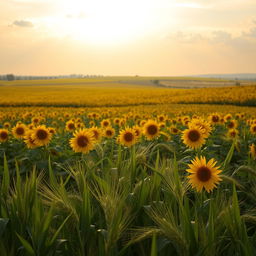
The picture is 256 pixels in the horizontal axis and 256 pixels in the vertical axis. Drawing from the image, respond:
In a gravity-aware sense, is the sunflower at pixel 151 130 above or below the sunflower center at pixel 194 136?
below

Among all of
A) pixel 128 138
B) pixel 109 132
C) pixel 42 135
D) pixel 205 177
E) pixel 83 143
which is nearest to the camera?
pixel 205 177

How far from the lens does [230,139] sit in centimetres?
477

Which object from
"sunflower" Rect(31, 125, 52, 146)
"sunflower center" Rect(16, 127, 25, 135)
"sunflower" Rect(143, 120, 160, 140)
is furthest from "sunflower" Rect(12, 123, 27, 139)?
"sunflower" Rect(143, 120, 160, 140)

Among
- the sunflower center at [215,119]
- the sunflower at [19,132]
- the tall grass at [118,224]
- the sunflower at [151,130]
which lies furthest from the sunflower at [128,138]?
the sunflower center at [215,119]

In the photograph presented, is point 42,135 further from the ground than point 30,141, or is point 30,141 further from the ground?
point 42,135

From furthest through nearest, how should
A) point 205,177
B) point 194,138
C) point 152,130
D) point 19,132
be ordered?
1. point 19,132
2. point 152,130
3. point 194,138
4. point 205,177

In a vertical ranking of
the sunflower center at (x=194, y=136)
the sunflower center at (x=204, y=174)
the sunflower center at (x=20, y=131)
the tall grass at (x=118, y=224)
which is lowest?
the tall grass at (x=118, y=224)

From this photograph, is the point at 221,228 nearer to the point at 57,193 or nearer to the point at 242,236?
the point at 242,236

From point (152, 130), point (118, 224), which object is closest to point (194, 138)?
point (152, 130)

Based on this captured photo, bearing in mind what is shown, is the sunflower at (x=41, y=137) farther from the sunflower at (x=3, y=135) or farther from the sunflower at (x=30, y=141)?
the sunflower at (x=3, y=135)

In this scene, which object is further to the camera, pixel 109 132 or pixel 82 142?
pixel 109 132

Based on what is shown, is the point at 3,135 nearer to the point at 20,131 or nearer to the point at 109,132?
the point at 20,131

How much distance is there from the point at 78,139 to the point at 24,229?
2.18 m

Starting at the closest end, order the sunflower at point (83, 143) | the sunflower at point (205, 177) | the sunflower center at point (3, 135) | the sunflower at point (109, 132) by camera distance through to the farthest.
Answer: the sunflower at point (205, 177)
the sunflower at point (83, 143)
the sunflower center at point (3, 135)
the sunflower at point (109, 132)
